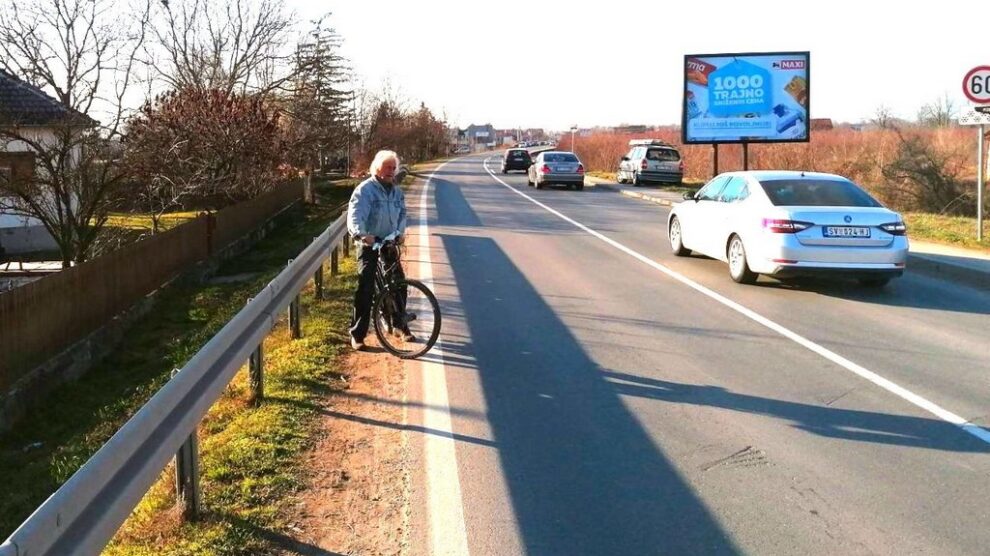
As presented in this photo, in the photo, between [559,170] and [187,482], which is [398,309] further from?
[559,170]

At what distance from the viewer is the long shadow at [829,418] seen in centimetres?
522

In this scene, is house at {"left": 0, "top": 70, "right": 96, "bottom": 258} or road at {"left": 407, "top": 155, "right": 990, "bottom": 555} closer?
road at {"left": 407, "top": 155, "right": 990, "bottom": 555}

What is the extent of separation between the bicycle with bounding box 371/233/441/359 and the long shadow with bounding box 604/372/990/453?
161cm

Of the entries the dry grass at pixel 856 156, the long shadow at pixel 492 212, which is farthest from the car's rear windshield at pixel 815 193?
the dry grass at pixel 856 156

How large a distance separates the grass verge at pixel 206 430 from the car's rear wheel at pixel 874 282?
6.30 meters

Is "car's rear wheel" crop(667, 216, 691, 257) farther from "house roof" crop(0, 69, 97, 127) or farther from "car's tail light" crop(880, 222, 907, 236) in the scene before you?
"house roof" crop(0, 69, 97, 127)

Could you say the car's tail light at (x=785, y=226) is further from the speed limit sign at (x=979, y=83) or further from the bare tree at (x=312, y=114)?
the bare tree at (x=312, y=114)

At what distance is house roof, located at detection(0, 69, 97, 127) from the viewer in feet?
49.4

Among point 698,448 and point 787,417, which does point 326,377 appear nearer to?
point 698,448

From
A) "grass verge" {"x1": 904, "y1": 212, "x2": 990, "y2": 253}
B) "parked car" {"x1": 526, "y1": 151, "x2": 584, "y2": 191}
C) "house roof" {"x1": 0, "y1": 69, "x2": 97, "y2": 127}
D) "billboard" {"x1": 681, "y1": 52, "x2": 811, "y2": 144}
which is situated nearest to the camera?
"grass verge" {"x1": 904, "y1": 212, "x2": 990, "y2": 253}

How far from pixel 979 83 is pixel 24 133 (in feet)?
53.2

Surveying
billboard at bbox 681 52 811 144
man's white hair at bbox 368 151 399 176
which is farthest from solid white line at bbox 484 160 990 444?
billboard at bbox 681 52 811 144

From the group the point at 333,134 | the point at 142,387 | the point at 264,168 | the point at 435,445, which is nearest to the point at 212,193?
the point at 264,168

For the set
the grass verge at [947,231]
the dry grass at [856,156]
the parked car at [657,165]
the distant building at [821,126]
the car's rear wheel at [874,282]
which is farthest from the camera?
the distant building at [821,126]
